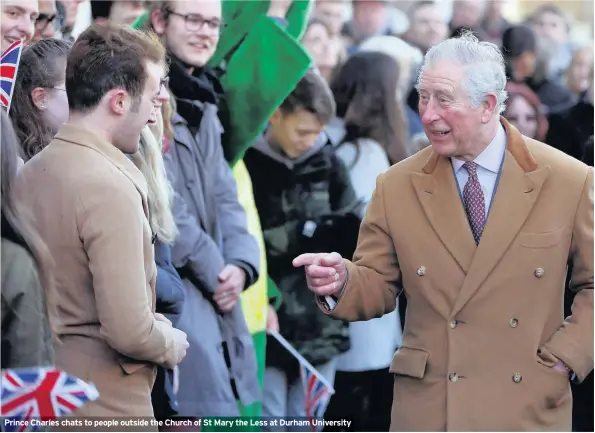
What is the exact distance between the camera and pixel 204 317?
5797 millimetres

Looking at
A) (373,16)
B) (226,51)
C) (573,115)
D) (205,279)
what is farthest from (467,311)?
(373,16)

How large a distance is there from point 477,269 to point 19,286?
172 centimetres

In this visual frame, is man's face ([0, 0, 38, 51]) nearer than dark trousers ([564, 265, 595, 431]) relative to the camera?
Yes

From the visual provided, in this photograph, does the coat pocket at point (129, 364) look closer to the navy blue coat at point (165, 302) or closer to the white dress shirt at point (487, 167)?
the navy blue coat at point (165, 302)

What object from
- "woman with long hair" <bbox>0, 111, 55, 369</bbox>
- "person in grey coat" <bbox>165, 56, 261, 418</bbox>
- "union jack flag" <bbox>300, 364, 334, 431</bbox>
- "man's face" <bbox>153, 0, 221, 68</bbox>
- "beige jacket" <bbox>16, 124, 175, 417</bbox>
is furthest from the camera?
"union jack flag" <bbox>300, 364, 334, 431</bbox>

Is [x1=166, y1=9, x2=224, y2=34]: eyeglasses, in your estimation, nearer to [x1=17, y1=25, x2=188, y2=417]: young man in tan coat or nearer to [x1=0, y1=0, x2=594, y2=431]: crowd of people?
[x1=0, y1=0, x2=594, y2=431]: crowd of people

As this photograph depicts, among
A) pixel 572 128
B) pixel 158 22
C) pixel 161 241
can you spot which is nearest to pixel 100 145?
pixel 161 241

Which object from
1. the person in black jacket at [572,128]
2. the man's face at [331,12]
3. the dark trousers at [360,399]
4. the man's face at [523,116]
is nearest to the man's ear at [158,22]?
the dark trousers at [360,399]

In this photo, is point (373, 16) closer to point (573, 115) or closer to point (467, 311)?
point (573, 115)

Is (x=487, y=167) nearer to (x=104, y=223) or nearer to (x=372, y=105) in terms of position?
(x=104, y=223)

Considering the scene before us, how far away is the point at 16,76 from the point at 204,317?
1.57 m

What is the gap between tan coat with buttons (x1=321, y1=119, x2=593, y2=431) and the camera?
4523 mm

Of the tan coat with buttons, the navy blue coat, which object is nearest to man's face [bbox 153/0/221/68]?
the navy blue coat

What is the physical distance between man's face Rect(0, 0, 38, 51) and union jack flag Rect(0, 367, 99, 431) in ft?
6.36
